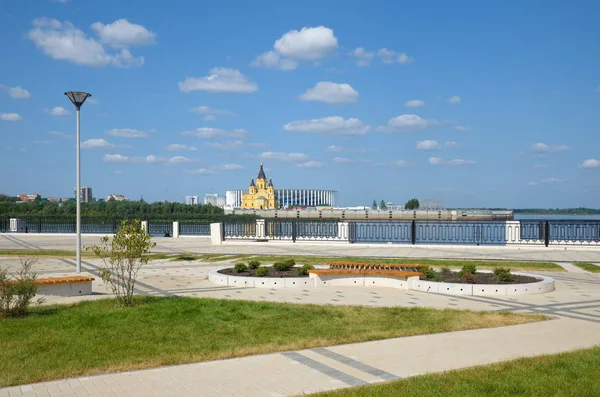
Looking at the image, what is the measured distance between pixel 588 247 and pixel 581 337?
17.8 meters

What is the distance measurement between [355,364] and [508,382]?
1.61m

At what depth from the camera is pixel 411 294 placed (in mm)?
11828

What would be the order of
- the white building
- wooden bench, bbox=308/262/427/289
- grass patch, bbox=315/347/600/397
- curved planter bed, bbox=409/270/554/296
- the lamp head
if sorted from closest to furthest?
1. grass patch, bbox=315/347/600/397
2. curved planter bed, bbox=409/270/554/296
3. wooden bench, bbox=308/262/427/289
4. the lamp head
5. the white building

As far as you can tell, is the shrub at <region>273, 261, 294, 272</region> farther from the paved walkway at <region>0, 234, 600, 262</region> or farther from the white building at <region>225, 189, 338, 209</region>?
the white building at <region>225, 189, 338, 209</region>

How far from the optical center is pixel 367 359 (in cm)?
646

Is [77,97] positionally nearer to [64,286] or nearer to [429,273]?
[64,286]

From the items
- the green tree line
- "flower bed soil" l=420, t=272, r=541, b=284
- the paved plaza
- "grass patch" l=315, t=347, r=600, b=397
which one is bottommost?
the paved plaza

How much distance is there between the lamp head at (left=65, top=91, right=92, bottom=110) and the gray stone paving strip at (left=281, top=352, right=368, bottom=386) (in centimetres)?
1093

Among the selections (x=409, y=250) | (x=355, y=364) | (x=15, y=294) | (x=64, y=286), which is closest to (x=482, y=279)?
(x=355, y=364)

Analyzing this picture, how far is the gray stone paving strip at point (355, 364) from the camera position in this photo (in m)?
5.82

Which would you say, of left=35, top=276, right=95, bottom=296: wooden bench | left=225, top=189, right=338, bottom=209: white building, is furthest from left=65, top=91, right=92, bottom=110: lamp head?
left=225, top=189, right=338, bottom=209: white building

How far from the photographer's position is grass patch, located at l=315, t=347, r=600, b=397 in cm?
518

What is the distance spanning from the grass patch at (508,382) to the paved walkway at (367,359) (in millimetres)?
279

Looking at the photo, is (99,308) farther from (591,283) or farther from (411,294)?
(591,283)
